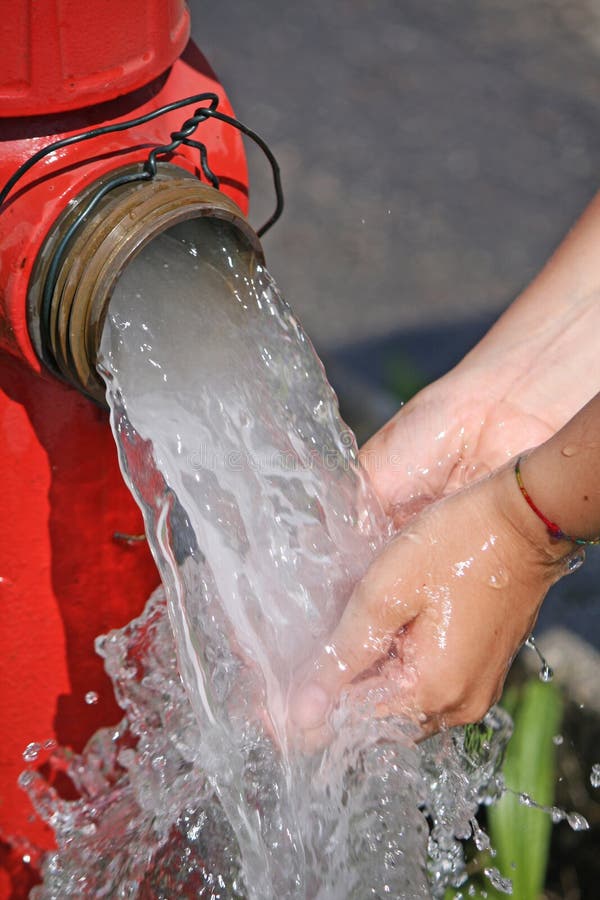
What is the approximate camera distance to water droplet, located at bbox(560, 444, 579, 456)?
3.79 feet

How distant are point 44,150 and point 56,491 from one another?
38cm

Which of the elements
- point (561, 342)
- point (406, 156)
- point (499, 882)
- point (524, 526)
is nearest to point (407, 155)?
point (406, 156)

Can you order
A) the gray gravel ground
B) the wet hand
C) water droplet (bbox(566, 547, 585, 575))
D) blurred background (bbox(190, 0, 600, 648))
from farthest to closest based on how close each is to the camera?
the gray gravel ground, blurred background (bbox(190, 0, 600, 648)), the wet hand, water droplet (bbox(566, 547, 585, 575))

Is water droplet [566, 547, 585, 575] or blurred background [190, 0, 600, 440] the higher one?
water droplet [566, 547, 585, 575]

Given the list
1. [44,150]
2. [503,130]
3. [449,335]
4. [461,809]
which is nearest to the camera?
[44,150]

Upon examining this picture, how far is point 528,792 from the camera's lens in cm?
178

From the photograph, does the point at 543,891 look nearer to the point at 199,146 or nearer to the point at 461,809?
the point at 461,809

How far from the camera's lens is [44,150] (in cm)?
104

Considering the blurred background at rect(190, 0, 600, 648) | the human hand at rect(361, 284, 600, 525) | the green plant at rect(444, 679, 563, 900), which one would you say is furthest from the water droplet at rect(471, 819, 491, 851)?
the blurred background at rect(190, 0, 600, 648)

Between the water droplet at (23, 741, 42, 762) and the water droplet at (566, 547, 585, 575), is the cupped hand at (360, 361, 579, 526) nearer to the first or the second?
the water droplet at (566, 547, 585, 575)

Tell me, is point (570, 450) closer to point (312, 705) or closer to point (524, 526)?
point (524, 526)

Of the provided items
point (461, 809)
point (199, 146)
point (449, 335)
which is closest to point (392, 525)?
point (461, 809)

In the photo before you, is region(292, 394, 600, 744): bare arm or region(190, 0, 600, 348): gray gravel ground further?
region(190, 0, 600, 348): gray gravel ground

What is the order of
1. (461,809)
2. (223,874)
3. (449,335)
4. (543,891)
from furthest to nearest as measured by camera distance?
(449,335) → (543,891) → (461,809) → (223,874)
